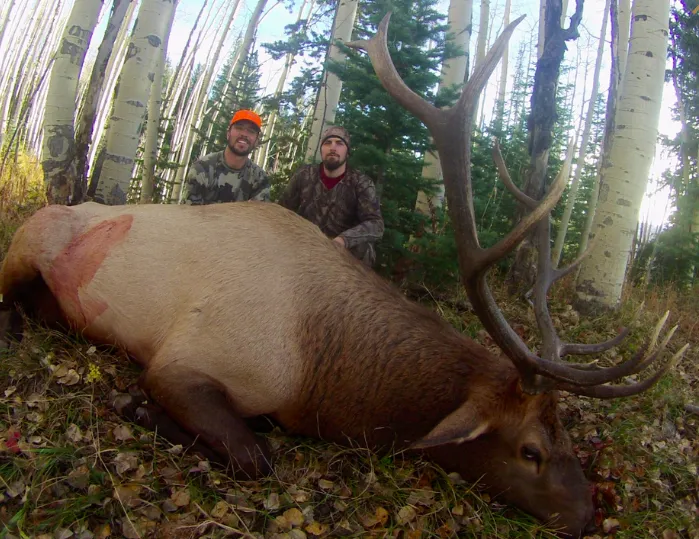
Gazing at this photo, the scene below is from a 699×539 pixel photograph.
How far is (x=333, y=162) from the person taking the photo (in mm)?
5484

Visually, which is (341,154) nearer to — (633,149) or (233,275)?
(233,275)

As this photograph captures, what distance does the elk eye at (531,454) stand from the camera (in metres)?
2.76

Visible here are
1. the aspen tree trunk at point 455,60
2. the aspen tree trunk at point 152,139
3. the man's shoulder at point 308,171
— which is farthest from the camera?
the aspen tree trunk at point 152,139

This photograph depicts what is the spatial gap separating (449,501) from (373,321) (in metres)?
1.13

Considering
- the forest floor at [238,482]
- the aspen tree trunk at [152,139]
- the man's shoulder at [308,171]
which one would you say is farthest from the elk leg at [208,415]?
the aspen tree trunk at [152,139]

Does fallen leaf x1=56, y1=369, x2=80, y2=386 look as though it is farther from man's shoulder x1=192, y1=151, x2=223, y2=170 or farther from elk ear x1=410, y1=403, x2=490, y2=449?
man's shoulder x1=192, y1=151, x2=223, y2=170

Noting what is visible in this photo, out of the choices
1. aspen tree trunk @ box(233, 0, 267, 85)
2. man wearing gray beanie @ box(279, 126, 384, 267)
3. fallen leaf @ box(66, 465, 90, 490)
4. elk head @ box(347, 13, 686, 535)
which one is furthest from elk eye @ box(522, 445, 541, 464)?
aspen tree trunk @ box(233, 0, 267, 85)

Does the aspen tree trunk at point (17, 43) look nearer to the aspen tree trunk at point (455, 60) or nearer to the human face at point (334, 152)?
the aspen tree trunk at point (455, 60)

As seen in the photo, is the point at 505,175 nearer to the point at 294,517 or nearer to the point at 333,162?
the point at 294,517

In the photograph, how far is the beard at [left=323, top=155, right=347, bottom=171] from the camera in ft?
17.9

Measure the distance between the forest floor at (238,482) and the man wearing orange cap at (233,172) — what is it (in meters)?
2.83

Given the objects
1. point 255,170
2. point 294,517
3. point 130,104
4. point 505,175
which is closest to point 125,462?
point 294,517

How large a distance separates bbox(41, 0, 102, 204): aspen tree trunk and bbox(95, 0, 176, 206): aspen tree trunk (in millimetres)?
430

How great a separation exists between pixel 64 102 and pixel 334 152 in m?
3.19
